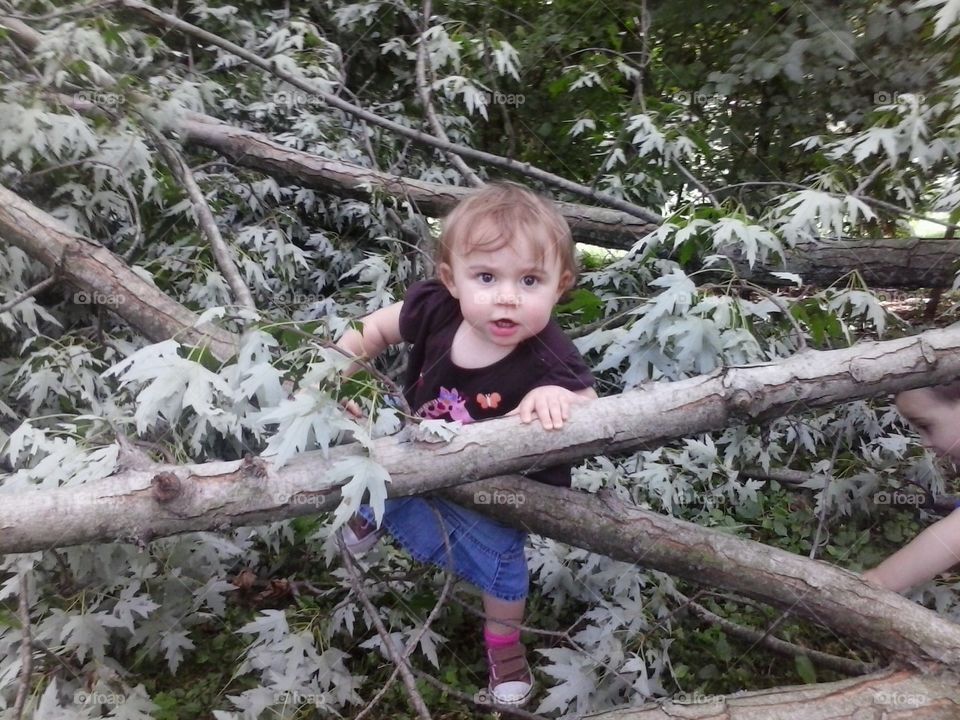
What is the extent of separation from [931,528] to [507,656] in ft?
4.45

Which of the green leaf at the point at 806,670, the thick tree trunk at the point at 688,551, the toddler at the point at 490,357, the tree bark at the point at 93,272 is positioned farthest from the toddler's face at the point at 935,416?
the tree bark at the point at 93,272

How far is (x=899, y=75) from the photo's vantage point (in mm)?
3400

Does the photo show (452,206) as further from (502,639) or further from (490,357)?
(502,639)

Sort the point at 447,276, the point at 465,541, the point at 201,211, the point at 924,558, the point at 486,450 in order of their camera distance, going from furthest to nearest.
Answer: the point at 201,211 → the point at 465,541 → the point at 447,276 → the point at 924,558 → the point at 486,450

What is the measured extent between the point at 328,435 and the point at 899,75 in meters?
3.52

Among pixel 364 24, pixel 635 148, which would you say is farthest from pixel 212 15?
pixel 635 148

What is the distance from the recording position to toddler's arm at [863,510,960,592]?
1.91 m

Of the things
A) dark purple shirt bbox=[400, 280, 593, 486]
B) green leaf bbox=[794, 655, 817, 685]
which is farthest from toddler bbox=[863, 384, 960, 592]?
dark purple shirt bbox=[400, 280, 593, 486]

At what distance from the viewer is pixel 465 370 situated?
2.09 metres

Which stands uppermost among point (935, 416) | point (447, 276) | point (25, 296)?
point (447, 276)

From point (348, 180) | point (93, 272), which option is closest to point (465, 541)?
point (93, 272)

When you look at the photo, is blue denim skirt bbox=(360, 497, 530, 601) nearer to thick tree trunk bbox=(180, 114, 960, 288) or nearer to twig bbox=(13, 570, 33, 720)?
twig bbox=(13, 570, 33, 720)

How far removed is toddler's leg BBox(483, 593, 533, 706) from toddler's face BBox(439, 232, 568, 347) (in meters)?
0.93

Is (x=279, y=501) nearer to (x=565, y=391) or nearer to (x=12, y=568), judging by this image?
(x=565, y=391)
